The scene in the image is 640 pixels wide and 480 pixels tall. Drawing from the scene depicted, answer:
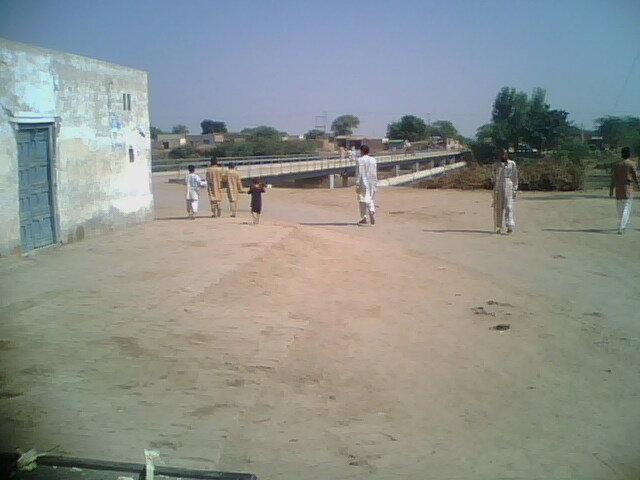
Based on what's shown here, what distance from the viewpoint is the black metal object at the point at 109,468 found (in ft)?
10.4

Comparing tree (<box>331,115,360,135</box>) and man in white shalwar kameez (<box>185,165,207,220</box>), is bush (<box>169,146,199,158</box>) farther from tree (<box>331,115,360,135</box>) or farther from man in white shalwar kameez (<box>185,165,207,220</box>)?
tree (<box>331,115,360,135</box>)

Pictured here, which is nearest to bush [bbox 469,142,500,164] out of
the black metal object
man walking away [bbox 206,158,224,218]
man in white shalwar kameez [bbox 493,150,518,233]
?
man in white shalwar kameez [bbox 493,150,518,233]

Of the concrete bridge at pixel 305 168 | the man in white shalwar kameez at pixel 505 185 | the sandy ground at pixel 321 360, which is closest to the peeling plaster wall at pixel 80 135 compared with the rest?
the sandy ground at pixel 321 360

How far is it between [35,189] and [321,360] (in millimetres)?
6439

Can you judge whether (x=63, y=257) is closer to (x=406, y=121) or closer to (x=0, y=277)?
(x=0, y=277)

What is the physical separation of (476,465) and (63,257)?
24.0 feet

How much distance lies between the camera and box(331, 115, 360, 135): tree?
115 metres

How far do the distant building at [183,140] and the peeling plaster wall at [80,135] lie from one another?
42.3m

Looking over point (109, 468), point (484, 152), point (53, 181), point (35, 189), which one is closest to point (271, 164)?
point (484, 152)

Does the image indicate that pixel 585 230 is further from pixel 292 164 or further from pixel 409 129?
pixel 409 129

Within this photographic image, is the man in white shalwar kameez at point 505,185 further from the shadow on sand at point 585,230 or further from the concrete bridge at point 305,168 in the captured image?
the concrete bridge at point 305,168

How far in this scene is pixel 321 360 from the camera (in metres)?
5.55

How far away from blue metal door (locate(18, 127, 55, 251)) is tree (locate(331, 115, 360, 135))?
106 metres

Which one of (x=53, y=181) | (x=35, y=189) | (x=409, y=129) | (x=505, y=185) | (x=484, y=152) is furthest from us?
(x=409, y=129)
